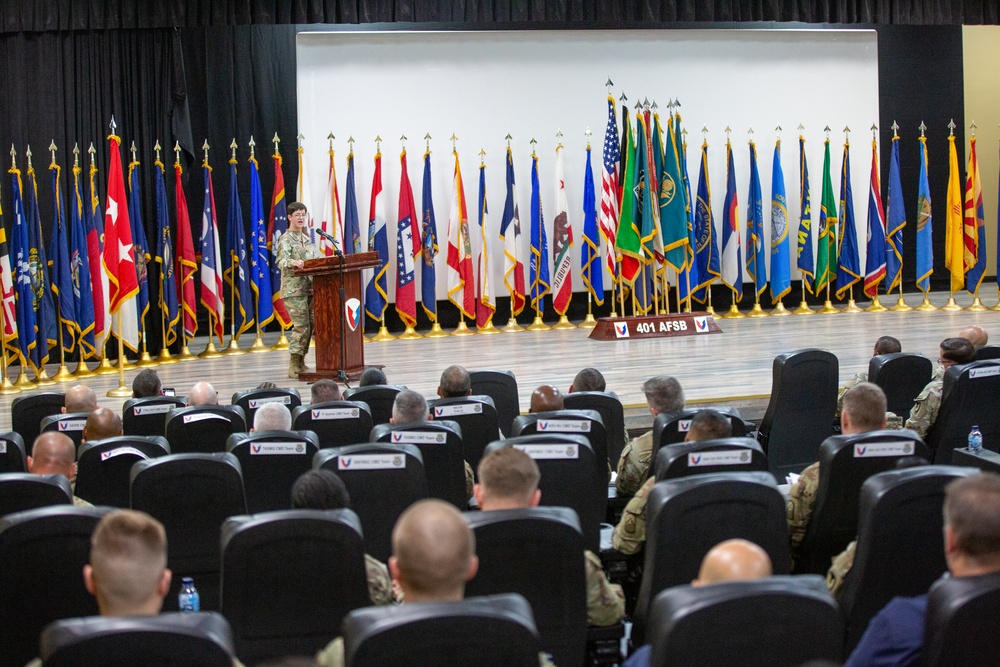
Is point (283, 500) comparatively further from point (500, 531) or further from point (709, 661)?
point (709, 661)

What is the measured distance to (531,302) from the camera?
13.1 m

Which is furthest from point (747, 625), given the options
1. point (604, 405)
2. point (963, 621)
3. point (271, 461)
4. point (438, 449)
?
point (604, 405)

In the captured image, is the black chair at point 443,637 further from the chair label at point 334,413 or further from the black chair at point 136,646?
the chair label at point 334,413

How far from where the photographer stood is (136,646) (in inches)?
80.3

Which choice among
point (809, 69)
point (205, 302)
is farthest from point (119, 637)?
point (809, 69)

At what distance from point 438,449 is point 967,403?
278 centimetres

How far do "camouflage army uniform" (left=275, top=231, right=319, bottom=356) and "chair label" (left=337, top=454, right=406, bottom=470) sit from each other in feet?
18.0

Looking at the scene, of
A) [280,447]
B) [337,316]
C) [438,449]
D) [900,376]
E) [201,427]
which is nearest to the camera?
[280,447]

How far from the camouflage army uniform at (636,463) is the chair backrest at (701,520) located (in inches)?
53.0

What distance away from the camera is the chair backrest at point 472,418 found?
5.23 metres

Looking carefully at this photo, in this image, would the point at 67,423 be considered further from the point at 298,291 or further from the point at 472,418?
the point at 298,291

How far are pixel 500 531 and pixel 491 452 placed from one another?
1.06 feet

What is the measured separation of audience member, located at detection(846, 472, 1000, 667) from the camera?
2285mm

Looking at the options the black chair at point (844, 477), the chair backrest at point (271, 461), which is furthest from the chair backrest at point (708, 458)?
the chair backrest at point (271, 461)
